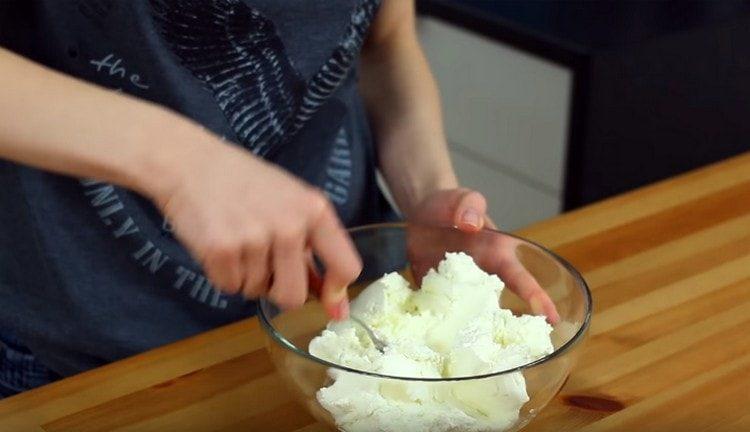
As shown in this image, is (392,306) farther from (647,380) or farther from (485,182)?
(485,182)

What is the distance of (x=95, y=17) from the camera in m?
0.95

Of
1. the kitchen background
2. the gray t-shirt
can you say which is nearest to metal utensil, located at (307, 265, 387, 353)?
the gray t-shirt

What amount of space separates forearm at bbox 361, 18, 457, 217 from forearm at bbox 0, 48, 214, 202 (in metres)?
0.44

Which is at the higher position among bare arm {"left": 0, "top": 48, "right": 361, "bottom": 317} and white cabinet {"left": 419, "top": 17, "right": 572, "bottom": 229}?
bare arm {"left": 0, "top": 48, "right": 361, "bottom": 317}

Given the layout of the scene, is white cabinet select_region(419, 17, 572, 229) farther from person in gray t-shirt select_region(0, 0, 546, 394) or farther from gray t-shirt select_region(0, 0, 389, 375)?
gray t-shirt select_region(0, 0, 389, 375)

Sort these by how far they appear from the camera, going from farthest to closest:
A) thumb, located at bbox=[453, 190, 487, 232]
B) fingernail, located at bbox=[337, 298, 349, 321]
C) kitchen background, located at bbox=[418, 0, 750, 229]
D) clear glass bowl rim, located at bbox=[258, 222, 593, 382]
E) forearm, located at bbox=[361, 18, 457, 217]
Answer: kitchen background, located at bbox=[418, 0, 750, 229], forearm, located at bbox=[361, 18, 457, 217], thumb, located at bbox=[453, 190, 487, 232], fingernail, located at bbox=[337, 298, 349, 321], clear glass bowl rim, located at bbox=[258, 222, 593, 382]

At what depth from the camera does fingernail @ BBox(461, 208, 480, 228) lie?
0.89 meters

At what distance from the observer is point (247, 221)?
2.22ft

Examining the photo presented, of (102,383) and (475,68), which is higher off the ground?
(102,383)

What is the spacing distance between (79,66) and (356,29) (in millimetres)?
248

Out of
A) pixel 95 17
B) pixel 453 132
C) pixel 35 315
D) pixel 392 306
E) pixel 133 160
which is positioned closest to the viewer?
pixel 133 160

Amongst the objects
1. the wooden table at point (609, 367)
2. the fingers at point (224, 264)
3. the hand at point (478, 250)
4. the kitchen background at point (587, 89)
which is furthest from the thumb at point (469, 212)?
the kitchen background at point (587, 89)

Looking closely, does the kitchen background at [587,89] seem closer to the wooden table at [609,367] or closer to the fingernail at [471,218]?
the wooden table at [609,367]

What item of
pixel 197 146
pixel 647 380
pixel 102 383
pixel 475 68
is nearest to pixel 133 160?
pixel 197 146
